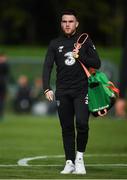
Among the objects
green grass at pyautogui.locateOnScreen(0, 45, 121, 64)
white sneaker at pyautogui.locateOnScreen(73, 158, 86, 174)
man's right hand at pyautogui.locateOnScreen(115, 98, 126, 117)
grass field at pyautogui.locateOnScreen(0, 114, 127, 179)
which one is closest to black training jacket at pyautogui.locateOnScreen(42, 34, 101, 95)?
white sneaker at pyautogui.locateOnScreen(73, 158, 86, 174)

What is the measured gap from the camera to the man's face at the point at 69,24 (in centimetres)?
1360

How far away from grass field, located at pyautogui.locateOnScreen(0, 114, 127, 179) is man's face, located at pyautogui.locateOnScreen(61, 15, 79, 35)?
191 centimetres

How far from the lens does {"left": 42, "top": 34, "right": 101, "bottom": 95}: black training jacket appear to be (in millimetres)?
13586

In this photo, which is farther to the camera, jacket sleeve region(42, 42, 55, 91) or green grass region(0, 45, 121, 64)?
green grass region(0, 45, 121, 64)

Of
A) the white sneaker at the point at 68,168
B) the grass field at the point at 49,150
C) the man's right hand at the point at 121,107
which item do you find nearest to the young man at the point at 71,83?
the white sneaker at the point at 68,168

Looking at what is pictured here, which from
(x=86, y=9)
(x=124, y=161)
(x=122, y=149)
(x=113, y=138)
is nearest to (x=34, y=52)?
(x=86, y=9)

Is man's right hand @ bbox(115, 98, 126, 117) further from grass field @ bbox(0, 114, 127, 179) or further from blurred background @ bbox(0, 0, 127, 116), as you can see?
blurred background @ bbox(0, 0, 127, 116)

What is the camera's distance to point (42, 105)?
37.2 metres

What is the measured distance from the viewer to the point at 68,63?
535 inches

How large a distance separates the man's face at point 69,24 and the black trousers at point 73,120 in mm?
862

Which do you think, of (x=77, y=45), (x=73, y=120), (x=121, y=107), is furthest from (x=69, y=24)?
(x=121, y=107)

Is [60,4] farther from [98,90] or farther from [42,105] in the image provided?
[98,90]

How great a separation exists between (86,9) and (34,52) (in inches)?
165

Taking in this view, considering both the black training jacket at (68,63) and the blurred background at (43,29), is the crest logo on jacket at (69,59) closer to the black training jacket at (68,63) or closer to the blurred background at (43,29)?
the black training jacket at (68,63)
